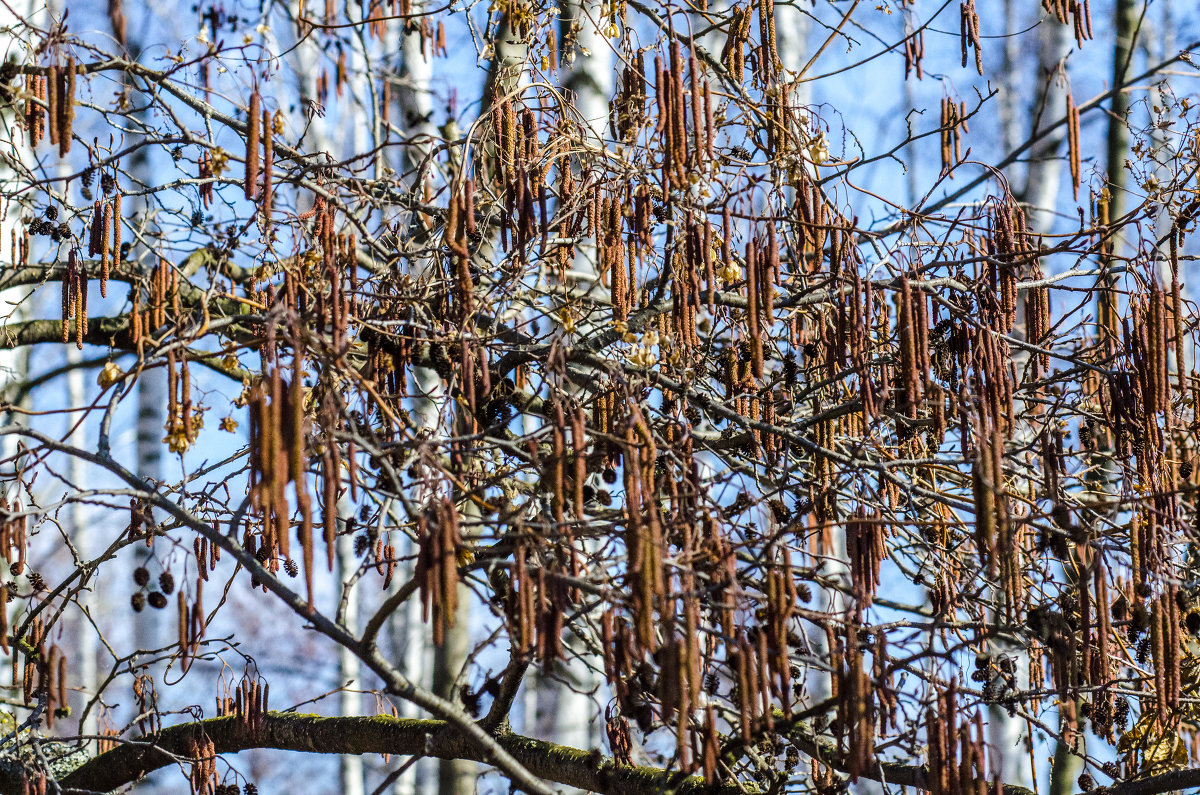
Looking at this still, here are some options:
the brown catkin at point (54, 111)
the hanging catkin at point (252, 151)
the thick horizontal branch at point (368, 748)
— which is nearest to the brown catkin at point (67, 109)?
the brown catkin at point (54, 111)

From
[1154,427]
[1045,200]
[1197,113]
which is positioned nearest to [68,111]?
[1154,427]

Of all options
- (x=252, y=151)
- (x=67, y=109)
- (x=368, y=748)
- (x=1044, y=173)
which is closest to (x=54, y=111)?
(x=67, y=109)

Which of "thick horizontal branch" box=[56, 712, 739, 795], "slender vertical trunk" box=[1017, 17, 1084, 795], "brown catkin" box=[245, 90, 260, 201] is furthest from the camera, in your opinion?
"slender vertical trunk" box=[1017, 17, 1084, 795]

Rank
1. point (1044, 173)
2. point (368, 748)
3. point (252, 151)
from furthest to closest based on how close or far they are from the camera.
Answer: point (1044, 173), point (368, 748), point (252, 151)

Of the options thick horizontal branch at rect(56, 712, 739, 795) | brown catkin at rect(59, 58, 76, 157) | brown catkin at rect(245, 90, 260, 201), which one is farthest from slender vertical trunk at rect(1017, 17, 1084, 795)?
brown catkin at rect(59, 58, 76, 157)

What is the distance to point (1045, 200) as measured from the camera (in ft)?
24.0

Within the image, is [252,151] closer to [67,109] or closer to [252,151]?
[252,151]

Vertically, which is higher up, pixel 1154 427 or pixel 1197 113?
pixel 1197 113

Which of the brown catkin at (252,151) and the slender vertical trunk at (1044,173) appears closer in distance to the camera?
the brown catkin at (252,151)

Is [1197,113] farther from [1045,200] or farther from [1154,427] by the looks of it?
[1045,200]

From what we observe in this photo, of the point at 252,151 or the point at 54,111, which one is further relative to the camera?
the point at 54,111

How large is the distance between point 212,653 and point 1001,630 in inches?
86.7

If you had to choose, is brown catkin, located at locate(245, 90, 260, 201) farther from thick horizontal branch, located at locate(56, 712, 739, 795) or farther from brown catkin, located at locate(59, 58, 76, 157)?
thick horizontal branch, located at locate(56, 712, 739, 795)

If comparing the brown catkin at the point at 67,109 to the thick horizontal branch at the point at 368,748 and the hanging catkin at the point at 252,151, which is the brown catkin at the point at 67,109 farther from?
the thick horizontal branch at the point at 368,748
